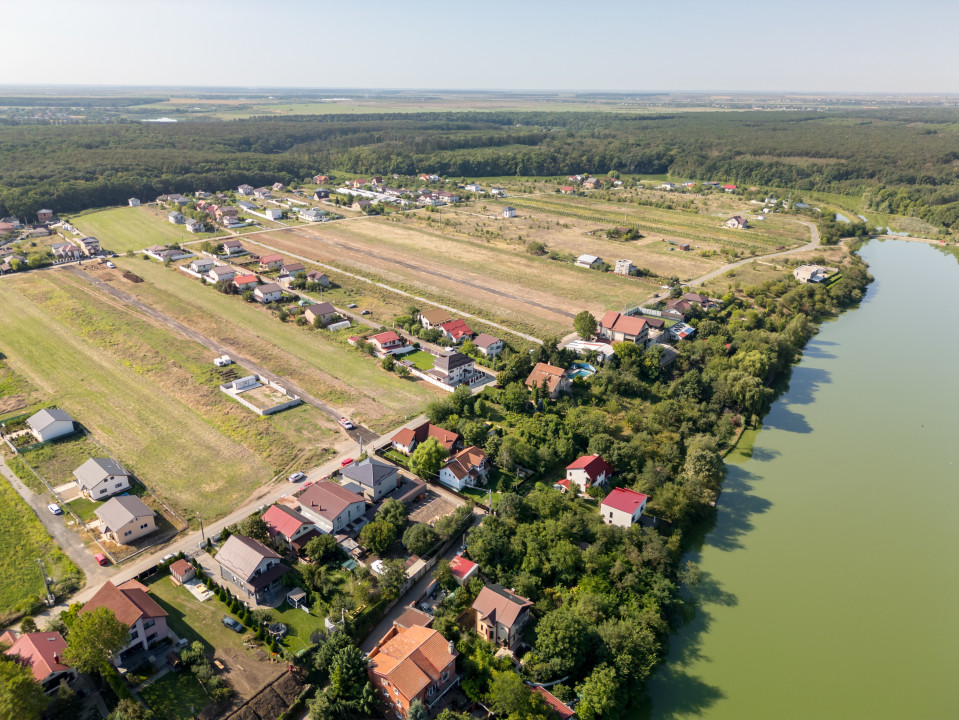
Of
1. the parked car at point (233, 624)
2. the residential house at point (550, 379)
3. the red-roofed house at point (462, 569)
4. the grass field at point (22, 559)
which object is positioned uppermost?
the residential house at point (550, 379)

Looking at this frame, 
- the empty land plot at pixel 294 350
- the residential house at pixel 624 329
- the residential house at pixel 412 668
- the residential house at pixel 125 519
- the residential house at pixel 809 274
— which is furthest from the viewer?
the residential house at pixel 809 274

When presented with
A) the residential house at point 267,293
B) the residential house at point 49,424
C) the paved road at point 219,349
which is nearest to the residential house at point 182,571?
the paved road at point 219,349

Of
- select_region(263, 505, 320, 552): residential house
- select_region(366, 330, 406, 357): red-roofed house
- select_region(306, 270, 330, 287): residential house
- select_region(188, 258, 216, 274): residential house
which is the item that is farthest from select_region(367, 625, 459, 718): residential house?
select_region(188, 258, 216, 274): residential house

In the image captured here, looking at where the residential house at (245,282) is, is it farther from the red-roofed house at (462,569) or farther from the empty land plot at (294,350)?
the red-roofed house at (462,569)

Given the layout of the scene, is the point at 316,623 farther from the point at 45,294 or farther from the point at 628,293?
the point at 45,294

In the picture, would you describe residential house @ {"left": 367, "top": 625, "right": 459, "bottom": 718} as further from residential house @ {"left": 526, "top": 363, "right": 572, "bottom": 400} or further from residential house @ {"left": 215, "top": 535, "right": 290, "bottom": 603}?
residential house @ {"left": 526, "top": 363, "right": 572, "bottom": 400}
